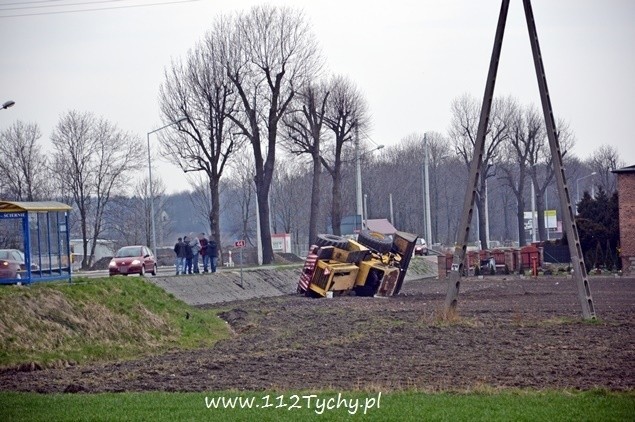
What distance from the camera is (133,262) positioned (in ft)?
157

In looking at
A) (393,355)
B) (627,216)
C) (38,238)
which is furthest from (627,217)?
(393,355)

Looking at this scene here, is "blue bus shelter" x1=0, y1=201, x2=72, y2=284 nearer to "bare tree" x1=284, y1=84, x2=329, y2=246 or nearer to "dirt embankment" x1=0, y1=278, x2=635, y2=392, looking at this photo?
"dirt embankment" x1=0, y1=278, x2=635, y2=392

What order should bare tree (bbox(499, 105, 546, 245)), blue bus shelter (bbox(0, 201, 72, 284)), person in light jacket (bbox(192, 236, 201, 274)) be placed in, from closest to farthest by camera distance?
blue bus shelter (bbox(0, 201, 72, 284)) < person in light jacket (bbox(192, 236, 201, 274)) < bare tree (bbox(499, 105, 546, 245))

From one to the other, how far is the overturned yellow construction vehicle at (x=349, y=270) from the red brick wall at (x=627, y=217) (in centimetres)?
1775

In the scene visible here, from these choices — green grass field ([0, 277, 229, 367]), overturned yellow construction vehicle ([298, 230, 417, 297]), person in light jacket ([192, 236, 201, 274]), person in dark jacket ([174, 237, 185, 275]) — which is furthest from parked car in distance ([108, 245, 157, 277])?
green grass field ([0, 277, 229, 367])

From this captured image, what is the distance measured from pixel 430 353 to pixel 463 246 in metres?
9.08

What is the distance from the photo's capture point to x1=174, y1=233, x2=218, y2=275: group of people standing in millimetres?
47500

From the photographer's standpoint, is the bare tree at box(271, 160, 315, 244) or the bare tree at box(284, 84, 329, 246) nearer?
the bare tree at box(284, 84, 329, 246)

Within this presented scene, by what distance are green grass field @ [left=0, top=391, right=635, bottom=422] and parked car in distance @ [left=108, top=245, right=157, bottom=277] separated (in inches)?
1277

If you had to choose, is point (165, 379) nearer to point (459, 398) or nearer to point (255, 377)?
point (255, 377)

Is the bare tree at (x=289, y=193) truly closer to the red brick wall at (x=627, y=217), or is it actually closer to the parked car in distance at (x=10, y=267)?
the red brick wall at (x=627, y=217)

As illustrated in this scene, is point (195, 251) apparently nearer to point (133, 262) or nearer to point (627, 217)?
point (133, 262)

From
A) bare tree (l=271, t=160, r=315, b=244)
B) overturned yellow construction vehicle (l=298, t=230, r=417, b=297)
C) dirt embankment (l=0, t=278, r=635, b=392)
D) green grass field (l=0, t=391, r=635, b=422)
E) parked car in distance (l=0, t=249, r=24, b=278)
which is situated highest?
bare tree (l=271, t=160, r=315, b=244)

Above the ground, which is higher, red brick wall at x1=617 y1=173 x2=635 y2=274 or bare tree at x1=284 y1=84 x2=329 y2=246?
bare tree at x1=284 y1=84 x2=329 y2=246
